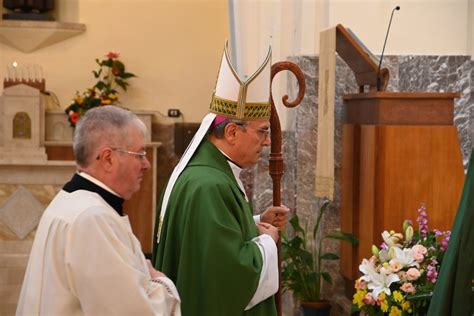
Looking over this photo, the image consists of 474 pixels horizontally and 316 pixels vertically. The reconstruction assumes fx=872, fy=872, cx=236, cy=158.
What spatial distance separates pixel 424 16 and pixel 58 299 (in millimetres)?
5713

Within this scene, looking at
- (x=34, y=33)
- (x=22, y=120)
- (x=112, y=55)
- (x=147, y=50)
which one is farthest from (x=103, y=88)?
(x=34, y=33)

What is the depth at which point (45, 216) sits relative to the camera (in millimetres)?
2625

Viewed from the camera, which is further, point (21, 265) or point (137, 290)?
point (21, 265)

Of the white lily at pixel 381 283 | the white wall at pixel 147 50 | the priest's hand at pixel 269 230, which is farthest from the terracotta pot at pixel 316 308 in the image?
the white wall at pixel 147 50

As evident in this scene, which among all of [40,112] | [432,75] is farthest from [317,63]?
[40,112]

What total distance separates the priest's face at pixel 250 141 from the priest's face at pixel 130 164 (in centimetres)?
89

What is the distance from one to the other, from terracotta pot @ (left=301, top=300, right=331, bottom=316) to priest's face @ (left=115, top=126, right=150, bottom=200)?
3606 millimetres

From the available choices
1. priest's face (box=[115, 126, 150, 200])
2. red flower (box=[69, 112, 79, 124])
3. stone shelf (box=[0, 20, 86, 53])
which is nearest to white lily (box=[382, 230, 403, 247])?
priest's face (box=[115, 126, 150, 200])

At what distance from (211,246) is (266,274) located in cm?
26

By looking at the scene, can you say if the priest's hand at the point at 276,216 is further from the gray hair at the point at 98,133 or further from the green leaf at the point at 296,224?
the green leaf at the point at 296,224

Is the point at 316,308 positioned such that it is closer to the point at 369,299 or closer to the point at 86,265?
the point at 369,299

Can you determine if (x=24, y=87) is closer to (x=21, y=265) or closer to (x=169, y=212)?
(x=21, y=265)

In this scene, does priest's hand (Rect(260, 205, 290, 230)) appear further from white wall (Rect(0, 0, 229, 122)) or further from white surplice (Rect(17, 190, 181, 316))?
white wall (Rect(0, 0, 229, 122))

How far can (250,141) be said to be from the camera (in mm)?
3557
